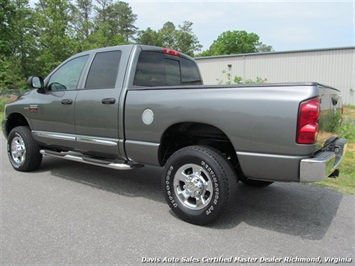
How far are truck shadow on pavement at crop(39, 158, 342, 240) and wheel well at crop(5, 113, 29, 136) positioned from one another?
35.7 inches

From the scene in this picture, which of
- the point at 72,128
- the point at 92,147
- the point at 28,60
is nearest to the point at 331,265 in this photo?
the point at 92,147

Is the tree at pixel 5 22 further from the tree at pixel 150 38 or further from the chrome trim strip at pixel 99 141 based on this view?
the tree at pixel 150 38

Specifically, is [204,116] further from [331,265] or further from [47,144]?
[47,144]

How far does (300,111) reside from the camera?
109 inches

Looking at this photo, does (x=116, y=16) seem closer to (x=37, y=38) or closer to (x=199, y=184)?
(x=37, y=38)

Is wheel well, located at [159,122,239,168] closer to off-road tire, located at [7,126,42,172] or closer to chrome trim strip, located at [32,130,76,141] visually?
chrome trim strip, located at [32,130,76,141]

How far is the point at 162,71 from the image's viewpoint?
4.54 metres

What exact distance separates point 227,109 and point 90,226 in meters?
1.91

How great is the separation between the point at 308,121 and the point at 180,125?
143cm

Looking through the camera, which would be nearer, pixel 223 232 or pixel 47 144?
pixel 223 232

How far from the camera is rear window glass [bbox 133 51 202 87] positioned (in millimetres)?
4238

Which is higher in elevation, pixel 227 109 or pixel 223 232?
pixel 227 109

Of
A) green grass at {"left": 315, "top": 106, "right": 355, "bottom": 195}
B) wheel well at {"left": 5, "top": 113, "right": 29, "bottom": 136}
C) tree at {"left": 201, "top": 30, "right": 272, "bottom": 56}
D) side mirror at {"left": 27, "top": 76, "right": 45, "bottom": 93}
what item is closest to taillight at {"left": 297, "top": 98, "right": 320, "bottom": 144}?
green grass at {"left": 315, "top": 106, "right": 355, "bottom": 195}

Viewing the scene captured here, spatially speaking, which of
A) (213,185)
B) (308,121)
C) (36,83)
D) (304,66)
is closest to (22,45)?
(304,66)
